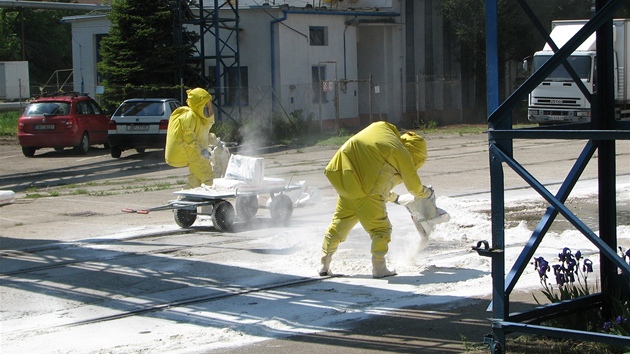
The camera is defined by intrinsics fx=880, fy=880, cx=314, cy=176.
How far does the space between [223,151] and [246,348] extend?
6536 mm

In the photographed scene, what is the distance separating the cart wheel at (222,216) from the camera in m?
11.6

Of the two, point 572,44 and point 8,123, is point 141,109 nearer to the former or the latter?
point 8,123

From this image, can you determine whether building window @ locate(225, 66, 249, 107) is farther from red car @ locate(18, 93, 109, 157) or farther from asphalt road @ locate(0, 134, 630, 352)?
asphalt road @ locate(0, 134, 630, 352)

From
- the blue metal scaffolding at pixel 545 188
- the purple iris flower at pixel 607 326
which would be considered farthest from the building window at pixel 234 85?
the purple iris flower at pixel 607 326

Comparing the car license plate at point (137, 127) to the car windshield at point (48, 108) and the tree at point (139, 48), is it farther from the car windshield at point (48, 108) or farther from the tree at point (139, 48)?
the tree at point (139, 48)

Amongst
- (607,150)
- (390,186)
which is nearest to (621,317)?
(607,150)

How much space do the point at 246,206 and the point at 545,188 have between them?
260 inches

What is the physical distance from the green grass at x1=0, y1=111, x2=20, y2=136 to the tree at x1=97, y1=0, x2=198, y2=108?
553 cm

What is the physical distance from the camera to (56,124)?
81.5 feet

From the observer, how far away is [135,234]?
11695 mm

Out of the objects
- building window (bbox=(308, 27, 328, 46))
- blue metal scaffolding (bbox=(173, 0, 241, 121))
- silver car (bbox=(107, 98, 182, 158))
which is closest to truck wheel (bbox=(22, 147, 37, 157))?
silver car (bbox=(107, 98, 182, 158))

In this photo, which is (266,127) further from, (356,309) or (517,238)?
(356,309)

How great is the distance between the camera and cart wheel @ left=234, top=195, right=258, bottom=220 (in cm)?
1187

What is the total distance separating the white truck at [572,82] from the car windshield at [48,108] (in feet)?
46.3
